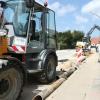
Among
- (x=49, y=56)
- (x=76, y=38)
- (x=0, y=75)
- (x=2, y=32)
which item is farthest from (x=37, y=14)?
(x=76, y=38)

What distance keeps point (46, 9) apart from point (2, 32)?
3.90 metres

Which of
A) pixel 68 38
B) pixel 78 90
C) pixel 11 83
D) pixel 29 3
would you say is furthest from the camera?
pixel 68 38

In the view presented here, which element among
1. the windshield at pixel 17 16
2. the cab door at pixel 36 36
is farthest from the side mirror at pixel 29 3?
the cab door at pixel 36 36

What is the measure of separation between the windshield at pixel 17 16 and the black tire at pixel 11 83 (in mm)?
2167

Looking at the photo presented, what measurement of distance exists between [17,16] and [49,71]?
114 inches

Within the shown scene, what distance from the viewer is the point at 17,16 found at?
10898 millimetres

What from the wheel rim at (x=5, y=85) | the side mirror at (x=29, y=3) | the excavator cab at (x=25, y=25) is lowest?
the wheel rim at (x=5, y=85)

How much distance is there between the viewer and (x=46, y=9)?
1259 cm

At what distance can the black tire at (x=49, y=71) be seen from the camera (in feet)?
39.6

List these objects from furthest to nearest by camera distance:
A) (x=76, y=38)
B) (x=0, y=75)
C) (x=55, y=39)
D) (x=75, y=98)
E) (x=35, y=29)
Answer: (x=76, y=38)
(x=55, y=39)
(x=35, y=29)
(x=75, y=98)
(x=0, y=75)

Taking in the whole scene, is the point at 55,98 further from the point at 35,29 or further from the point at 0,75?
the point at 35,29

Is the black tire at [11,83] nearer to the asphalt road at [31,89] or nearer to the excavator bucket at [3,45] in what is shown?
the excavator bucket at [3,45]

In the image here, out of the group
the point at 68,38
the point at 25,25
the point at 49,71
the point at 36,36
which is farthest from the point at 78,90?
the point at 68,38

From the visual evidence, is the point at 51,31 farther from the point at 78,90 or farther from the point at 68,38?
the point at 68,38
